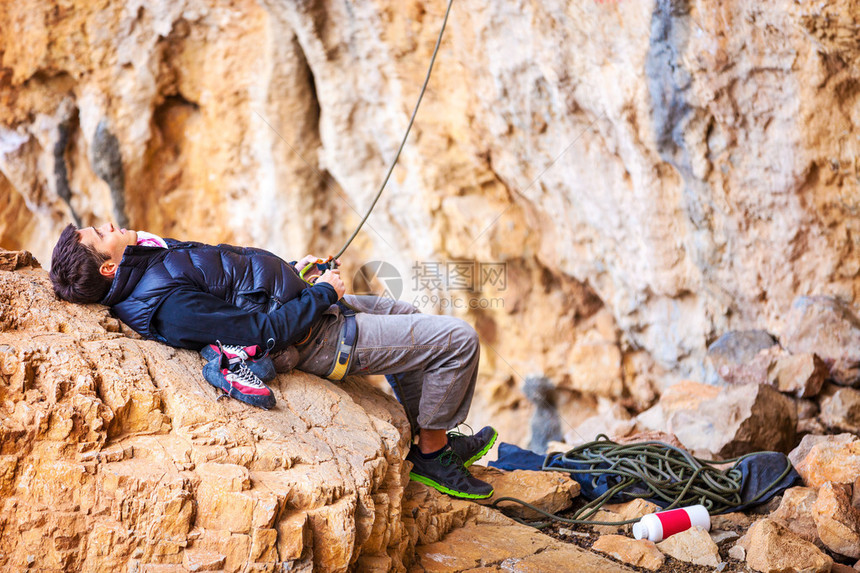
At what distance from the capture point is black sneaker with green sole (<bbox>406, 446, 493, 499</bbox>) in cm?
269

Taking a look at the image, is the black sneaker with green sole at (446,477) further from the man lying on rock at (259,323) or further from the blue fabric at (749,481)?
the blue fabric at (749,481)

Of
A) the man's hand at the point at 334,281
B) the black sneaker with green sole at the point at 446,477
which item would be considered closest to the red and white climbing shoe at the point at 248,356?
the man's hand at the point at 334,281

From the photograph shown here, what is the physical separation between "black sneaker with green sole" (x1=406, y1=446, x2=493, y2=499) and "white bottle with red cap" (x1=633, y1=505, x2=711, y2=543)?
58 cm

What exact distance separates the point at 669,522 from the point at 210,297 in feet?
6.06

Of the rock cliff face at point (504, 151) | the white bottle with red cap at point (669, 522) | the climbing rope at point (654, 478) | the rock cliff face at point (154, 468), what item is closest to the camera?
the rock cliff face at point (154, 468)

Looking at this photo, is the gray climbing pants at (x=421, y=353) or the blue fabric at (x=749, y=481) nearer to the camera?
the gray climbing pants at (x=421, y=353)

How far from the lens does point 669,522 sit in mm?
2576

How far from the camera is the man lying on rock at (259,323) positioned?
7.20ft

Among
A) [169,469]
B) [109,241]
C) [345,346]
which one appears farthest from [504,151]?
[169,469]

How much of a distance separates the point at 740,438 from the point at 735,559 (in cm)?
116

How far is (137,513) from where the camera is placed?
1.71 m

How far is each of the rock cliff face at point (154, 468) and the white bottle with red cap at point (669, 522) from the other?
0.92 meters

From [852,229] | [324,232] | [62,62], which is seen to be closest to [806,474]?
[852,229]

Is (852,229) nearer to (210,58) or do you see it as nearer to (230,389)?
(230,389)
